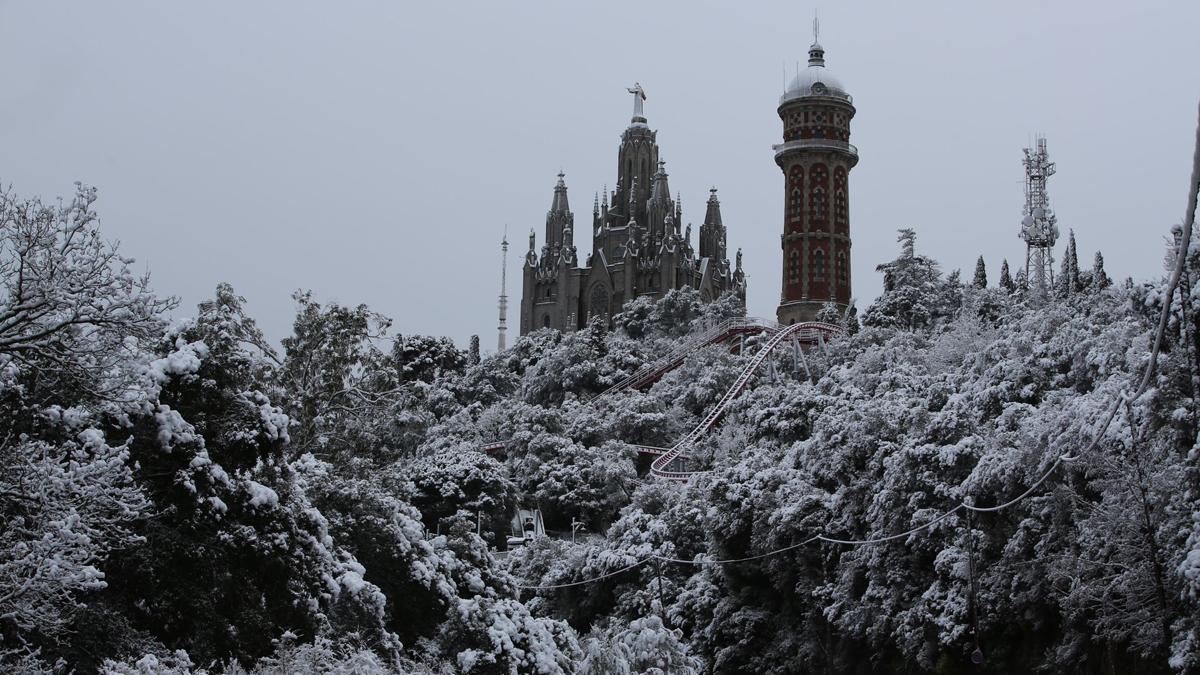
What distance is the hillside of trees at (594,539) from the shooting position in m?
16.7

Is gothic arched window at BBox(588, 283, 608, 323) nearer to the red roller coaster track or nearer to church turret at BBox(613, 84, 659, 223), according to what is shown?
church turret at BBox(613, 84, 659, 223)

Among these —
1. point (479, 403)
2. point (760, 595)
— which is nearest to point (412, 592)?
point (760, 595)

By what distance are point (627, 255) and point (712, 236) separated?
8388mm

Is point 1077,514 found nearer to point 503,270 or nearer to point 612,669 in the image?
point 612,669

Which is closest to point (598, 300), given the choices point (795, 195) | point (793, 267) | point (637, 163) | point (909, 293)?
point (637, 163)

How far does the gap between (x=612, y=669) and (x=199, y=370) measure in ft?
24.1

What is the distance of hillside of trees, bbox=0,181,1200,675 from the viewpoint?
16.7 metres

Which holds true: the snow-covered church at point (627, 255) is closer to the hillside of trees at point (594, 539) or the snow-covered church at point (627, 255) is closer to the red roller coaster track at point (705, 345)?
the red roller coaster track at point (705, 345)

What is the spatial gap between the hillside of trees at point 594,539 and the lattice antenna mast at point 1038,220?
18.8 metres

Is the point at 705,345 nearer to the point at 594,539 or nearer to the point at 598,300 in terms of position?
the point at 594,539

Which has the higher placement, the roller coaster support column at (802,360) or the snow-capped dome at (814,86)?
the snow-capped dome at (814,86)

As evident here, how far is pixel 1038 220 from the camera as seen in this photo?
66.4m

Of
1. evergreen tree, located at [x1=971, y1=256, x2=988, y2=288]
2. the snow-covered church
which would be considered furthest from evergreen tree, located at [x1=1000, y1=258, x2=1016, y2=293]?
the snow-covered church

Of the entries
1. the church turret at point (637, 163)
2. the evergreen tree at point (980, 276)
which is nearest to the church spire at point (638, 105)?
the church turret at point (637, 163)
